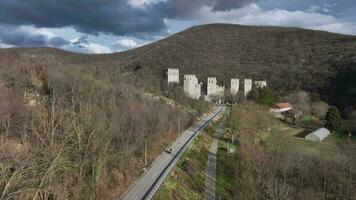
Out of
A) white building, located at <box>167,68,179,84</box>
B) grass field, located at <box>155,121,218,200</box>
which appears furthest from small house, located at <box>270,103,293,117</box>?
grass field, located at <box>155,121,218,200</box>

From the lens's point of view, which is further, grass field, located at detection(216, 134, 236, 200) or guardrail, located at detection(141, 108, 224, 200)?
grass field, located at detection(216, 134, 236, 200)

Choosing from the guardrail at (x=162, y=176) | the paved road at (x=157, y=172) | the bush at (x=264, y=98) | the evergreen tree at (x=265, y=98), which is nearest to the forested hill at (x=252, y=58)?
the bush at (x=264, y=98)

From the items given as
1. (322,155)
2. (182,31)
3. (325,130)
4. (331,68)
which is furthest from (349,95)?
(182,31)

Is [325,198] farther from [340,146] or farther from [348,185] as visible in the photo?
[340,146]

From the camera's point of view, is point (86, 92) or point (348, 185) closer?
point (348, 185)

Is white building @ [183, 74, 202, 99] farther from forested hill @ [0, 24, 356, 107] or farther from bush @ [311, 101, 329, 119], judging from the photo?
bush @ [311, 101, 329, 119]

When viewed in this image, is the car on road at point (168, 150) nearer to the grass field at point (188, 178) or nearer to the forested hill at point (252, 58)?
the grass field at point (188, 178)
